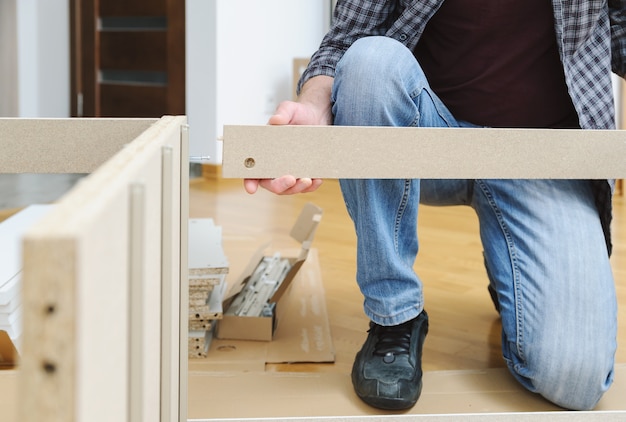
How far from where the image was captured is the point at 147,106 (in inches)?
146

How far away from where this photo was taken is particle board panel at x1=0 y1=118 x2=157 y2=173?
0.81 meters

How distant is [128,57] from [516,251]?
3017 mm

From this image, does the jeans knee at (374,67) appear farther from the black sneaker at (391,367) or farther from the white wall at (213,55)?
the white wall at (213,55)

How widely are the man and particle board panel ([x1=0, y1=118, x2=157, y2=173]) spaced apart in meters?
0.19

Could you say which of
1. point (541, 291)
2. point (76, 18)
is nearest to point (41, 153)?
point (541, 291)

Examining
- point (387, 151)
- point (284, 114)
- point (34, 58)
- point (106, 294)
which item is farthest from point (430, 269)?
point (34, 58)

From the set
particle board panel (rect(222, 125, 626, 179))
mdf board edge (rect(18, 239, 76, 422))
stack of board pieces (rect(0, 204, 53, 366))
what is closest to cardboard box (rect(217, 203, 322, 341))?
stack of board pieces (rect(0, 204, 53, 366))

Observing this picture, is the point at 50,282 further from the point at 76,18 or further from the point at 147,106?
the point at 76,18

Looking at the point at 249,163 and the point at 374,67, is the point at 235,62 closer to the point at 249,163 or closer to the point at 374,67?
the point at 374,67

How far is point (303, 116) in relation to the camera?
0.98 metres

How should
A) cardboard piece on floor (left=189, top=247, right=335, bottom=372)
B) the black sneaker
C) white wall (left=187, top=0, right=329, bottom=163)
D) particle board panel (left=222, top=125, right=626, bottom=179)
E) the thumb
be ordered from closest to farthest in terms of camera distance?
particle board panel (left=222, top=125, right=626, bottom=179), the thumb, the black sneaker, cardboard piece on floor (left=189, top=247, right=335, bottom=372), white wall (left=187, top=0, right=329, bottom=163)

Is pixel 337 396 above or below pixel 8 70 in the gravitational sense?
Result: below

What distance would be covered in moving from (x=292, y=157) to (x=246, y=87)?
2742 mm

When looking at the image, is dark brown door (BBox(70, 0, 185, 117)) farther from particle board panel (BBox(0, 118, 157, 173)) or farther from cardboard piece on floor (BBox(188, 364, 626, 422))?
particle board panel (BBox(0, 118, 157, 173))
